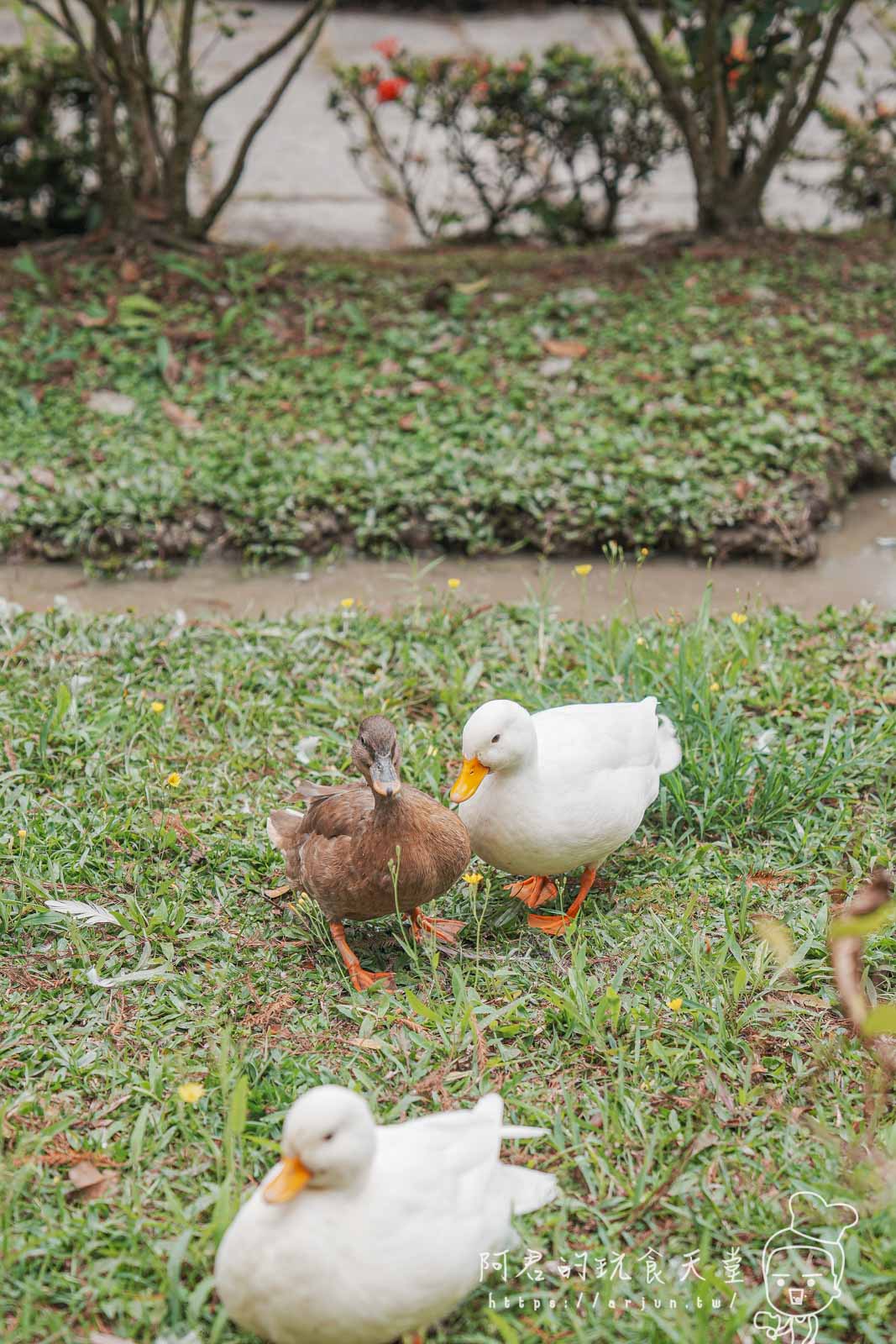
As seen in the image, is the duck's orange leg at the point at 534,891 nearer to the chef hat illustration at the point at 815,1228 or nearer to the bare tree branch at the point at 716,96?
the chef hat illustration at the point at 815,1228

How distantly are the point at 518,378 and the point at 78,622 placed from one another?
2414 millimetres

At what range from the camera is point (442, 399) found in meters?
5.60

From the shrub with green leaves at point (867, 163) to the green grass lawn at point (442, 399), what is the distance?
78cm

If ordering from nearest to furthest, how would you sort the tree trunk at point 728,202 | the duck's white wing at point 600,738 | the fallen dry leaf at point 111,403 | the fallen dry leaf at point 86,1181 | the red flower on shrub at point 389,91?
the fallen dry leaf at point 86,1181 → the duck's white wing at point 600,738 → the fallen dry leaf at point 111,403 → the red flower on shrub at point 389,91 → the tree trunk at point 728,202

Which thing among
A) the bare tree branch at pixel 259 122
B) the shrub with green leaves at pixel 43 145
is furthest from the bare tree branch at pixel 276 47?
the shrub with green leaves at pixel 43 145

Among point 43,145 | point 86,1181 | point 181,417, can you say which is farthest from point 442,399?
point 86,1181

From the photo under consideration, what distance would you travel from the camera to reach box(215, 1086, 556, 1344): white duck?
1.84m

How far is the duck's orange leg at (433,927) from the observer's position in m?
2.94

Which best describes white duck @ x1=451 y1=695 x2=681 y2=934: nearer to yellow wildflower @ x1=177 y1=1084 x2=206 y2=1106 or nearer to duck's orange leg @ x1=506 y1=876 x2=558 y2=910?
duck's orange leg @ x1=506 y1=876 x2=558 y2=910

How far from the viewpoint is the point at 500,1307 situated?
2102 millimetres

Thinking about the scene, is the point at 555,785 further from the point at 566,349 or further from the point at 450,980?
the point at 566,349

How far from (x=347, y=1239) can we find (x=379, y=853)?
94cm

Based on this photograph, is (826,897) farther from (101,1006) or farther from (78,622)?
(78,622)

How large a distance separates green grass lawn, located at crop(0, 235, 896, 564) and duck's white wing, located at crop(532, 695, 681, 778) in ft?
6.36
